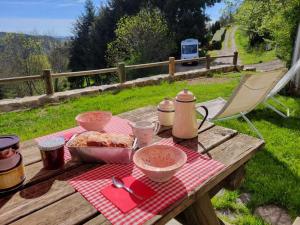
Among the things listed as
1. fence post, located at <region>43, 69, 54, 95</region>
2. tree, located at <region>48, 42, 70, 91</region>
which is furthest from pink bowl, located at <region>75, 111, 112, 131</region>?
tree, located at <region>48, 42, 70, 91</region>

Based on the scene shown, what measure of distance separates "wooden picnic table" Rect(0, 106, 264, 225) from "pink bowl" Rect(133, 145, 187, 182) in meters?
0.14

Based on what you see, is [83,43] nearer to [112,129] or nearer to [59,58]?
[59,58]

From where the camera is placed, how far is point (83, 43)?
22.9 metres

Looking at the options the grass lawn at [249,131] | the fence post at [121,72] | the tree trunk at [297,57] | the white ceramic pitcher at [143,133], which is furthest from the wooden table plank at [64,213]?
the fence post at [121,72]

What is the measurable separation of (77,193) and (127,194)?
8.8 inches

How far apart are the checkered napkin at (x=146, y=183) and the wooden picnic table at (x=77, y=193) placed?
0.03 meters

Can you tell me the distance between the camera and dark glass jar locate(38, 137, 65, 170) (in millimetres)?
1294

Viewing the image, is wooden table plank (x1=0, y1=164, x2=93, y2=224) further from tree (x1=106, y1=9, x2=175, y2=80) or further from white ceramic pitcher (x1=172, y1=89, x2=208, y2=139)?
tree (x1=106, y1=9, x2=175, y2=80)

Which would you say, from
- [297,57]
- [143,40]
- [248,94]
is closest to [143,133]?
[248,94]

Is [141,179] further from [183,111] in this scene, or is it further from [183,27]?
[183,27]

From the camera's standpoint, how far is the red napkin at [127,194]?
1.05 meters

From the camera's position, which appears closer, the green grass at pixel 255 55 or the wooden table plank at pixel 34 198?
the wooden table plank at pixel 34 198

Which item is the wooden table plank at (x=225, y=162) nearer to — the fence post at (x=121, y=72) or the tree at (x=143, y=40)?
the fence post at (x=121, y=72)

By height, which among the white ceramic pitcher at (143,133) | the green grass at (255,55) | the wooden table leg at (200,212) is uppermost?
the white ceramic pitcher at (143,133)
